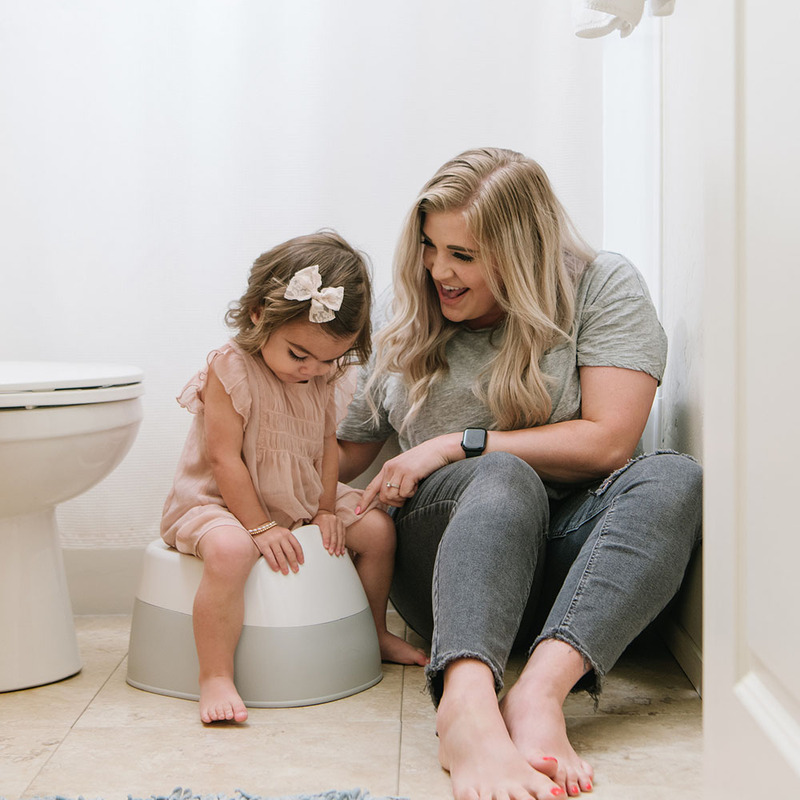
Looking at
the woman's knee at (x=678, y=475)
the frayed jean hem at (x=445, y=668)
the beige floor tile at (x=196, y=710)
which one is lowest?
the beige floor tile at (x=196, y=710)

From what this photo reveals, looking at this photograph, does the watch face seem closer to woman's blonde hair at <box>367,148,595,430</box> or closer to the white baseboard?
woman's blonde hair at <box>367,148,595,430</box>

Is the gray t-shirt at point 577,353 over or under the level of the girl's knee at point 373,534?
over

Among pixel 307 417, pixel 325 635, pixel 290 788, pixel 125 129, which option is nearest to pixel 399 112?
pixel 125 129

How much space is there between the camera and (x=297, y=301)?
126 centimetres

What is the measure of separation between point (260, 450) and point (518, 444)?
362 mm

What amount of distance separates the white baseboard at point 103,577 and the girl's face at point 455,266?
2.38ft

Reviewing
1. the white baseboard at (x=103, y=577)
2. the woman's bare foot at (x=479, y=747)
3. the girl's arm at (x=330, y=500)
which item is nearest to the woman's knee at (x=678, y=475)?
the woman's bare foot at (x=479, y=747)

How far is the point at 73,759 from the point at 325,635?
1.11 feet

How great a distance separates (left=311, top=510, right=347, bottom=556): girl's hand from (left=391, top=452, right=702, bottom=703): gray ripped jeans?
159mm

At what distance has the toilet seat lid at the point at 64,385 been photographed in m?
1.17

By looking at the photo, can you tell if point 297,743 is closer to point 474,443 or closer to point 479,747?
point 479,747

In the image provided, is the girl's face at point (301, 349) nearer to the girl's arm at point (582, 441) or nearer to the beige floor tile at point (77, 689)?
the girl's arm at point (582, 441)

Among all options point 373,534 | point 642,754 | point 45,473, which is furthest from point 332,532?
point 642,754

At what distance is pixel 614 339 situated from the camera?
1.31 meters
